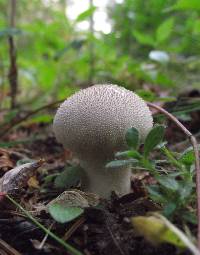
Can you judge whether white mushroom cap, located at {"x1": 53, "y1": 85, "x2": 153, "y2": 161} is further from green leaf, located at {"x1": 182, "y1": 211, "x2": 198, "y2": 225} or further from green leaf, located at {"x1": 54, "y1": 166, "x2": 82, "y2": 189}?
green leaf, located at {"x1": 182, "y1": 211, "x2": 198, "y2": 225}

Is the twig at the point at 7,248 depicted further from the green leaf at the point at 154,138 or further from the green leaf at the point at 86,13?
the green leaf at the point at 86,13

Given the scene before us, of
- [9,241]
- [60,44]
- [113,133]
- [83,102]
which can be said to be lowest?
[9,241]

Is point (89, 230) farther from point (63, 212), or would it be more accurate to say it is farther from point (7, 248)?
point (7, 248)

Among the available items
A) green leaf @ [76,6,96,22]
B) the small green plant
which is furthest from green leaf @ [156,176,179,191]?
green leaf @ [76,6,96,22]

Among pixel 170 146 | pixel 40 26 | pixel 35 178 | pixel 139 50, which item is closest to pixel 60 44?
pixel 40 26

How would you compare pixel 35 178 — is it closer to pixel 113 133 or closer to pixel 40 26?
pixel 113 133

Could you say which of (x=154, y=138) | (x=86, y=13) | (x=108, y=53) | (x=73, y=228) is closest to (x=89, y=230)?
(x=73, y=228)

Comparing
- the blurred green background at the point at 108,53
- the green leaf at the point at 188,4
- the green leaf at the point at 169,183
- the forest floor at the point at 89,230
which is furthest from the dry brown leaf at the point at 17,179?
the green leaf at the point at 188,4
